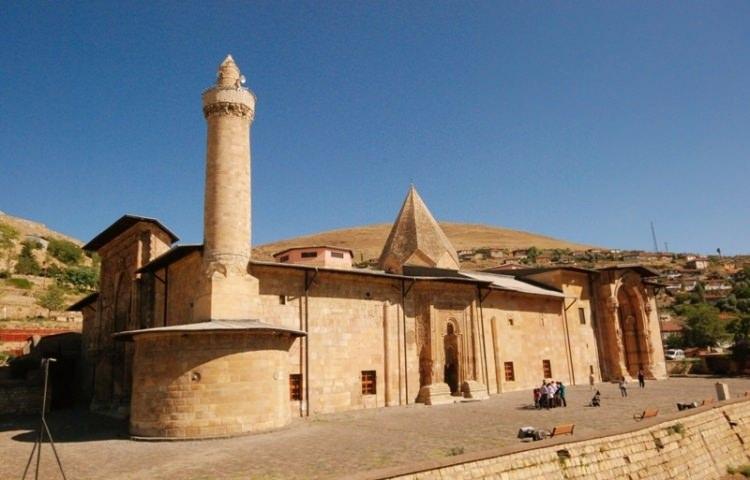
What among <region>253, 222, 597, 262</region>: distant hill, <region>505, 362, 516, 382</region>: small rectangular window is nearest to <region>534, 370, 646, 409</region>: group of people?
<region>505, 362, 516, 382</region>: small rectangular window

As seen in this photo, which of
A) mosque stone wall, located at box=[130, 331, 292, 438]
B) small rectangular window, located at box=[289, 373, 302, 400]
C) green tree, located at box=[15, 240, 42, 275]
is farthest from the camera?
green tree, located at box=[15, 240, 42, 275]

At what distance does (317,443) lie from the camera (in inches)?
489

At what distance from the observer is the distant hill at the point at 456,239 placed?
115 metres

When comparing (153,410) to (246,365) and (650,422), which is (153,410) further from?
(650,422)

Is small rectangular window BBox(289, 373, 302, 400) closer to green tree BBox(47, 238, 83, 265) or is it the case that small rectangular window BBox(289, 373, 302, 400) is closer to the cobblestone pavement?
the cobblestone pavement

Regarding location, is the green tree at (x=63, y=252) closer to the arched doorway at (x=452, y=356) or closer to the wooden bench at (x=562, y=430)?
the arched doorway at (x=452, y=356)

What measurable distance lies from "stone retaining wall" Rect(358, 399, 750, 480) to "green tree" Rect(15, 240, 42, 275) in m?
70.3

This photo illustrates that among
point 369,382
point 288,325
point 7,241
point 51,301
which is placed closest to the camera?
point 288,325

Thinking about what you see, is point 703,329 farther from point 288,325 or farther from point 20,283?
point 20,283

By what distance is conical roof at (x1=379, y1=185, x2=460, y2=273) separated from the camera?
27984 millimetres

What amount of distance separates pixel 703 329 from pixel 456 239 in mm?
71939

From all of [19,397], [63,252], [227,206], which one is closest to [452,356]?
[227,206]

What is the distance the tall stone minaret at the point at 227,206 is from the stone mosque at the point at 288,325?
0.16 feet

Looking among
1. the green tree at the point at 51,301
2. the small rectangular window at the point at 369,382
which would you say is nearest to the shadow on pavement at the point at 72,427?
the small rectangular window at the point at 369,382
